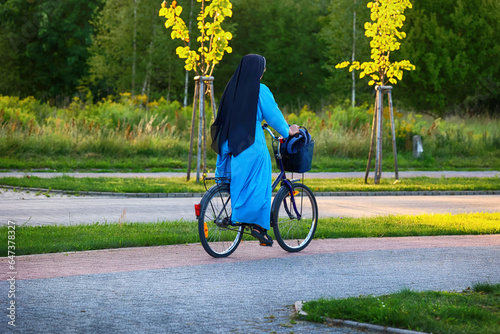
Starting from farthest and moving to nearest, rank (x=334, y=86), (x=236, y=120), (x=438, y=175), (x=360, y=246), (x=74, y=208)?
(x=334, y=86)
(x=438, y=175)
(x=74, y=208)
(x=360, y=246)
(x=236, y=120)

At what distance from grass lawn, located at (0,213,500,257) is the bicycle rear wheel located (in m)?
1.01

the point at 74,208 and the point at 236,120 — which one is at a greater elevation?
the point at 236,120

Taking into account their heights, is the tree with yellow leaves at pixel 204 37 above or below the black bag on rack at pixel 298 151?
above

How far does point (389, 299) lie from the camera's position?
20.1 ft

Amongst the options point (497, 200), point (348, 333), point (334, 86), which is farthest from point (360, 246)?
point (334, 86)

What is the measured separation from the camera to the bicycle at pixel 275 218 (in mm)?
8250

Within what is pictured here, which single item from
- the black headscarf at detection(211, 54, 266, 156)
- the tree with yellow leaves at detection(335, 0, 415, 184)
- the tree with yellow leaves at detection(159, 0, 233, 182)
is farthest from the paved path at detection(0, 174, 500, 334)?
the tree with yellow leaves at detection(159, 0, 233, 182)

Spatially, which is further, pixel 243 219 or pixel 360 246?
pixel 360 246

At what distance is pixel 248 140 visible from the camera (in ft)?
26.7

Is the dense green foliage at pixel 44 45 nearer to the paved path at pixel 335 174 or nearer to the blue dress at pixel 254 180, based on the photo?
the paved path at pixel 335 174

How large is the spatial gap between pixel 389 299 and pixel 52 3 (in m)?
48.9

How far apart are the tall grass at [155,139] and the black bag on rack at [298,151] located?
13131mm

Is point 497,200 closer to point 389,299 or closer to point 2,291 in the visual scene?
point 389,299

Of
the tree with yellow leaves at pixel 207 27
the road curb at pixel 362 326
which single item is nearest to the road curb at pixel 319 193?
the tree with yellow leaves at pixel 207 27
